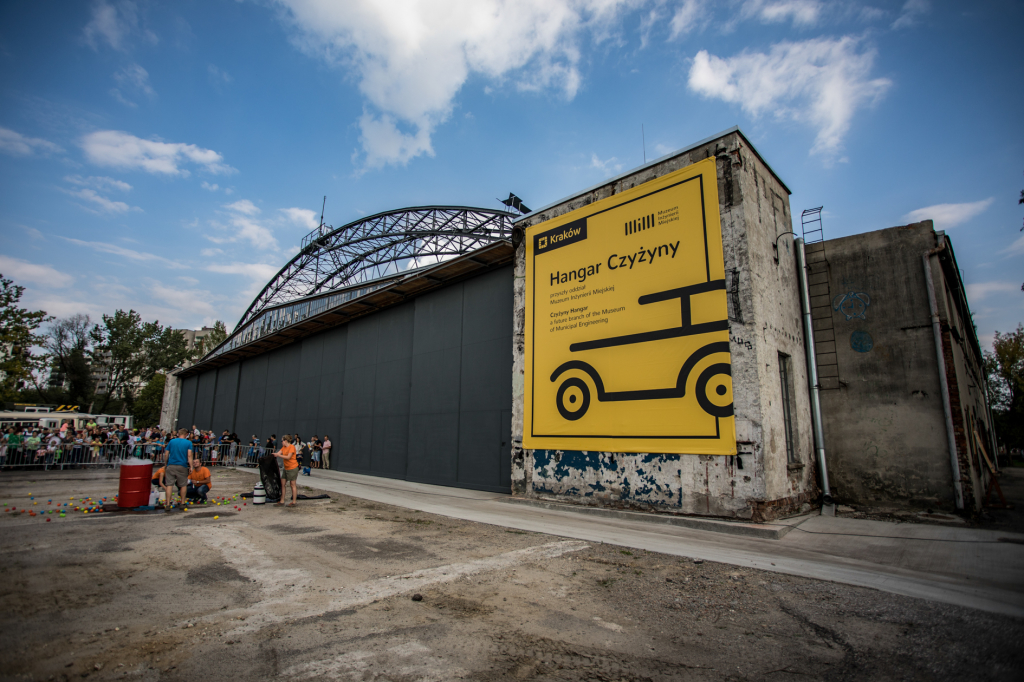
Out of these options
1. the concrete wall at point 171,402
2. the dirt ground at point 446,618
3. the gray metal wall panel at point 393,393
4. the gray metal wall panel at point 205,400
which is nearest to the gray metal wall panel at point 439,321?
the gray metal wall panel at point 393,393

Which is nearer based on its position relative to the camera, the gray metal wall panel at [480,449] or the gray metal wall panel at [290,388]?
the gray metal wall panel at [480,449]

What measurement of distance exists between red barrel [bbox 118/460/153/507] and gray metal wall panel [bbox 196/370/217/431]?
3061cm

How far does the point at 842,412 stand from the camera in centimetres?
1022

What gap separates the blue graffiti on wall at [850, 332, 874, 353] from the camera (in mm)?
10086

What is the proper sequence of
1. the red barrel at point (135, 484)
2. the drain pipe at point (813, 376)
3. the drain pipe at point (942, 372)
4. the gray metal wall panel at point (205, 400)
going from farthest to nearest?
1. the gray metal wall panel at point (205, 400)
2. the drain pipe at point (813, 376)
3. the red barrel at point (135, 484)
4. the drain pipe at point (942, 372)

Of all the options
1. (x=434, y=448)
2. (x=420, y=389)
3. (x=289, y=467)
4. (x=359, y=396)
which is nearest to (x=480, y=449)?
(x=434, y=448)

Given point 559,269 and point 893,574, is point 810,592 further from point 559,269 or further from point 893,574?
point 559,269

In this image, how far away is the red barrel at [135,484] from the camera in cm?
899

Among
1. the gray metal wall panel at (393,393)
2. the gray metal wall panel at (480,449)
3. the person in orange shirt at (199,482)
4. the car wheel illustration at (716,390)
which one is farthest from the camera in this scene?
the gray metal wall panel at (393,393)

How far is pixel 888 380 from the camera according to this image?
9.77 m

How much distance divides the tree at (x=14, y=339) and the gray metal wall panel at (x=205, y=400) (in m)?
10.4

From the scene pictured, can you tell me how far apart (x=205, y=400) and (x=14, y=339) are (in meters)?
13.1

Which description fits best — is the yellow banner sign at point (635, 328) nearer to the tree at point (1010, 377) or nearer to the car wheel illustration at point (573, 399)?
the car wheel illustration at point (573, 399)

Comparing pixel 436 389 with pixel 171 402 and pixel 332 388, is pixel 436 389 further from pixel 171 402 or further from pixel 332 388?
pixel 171 402
